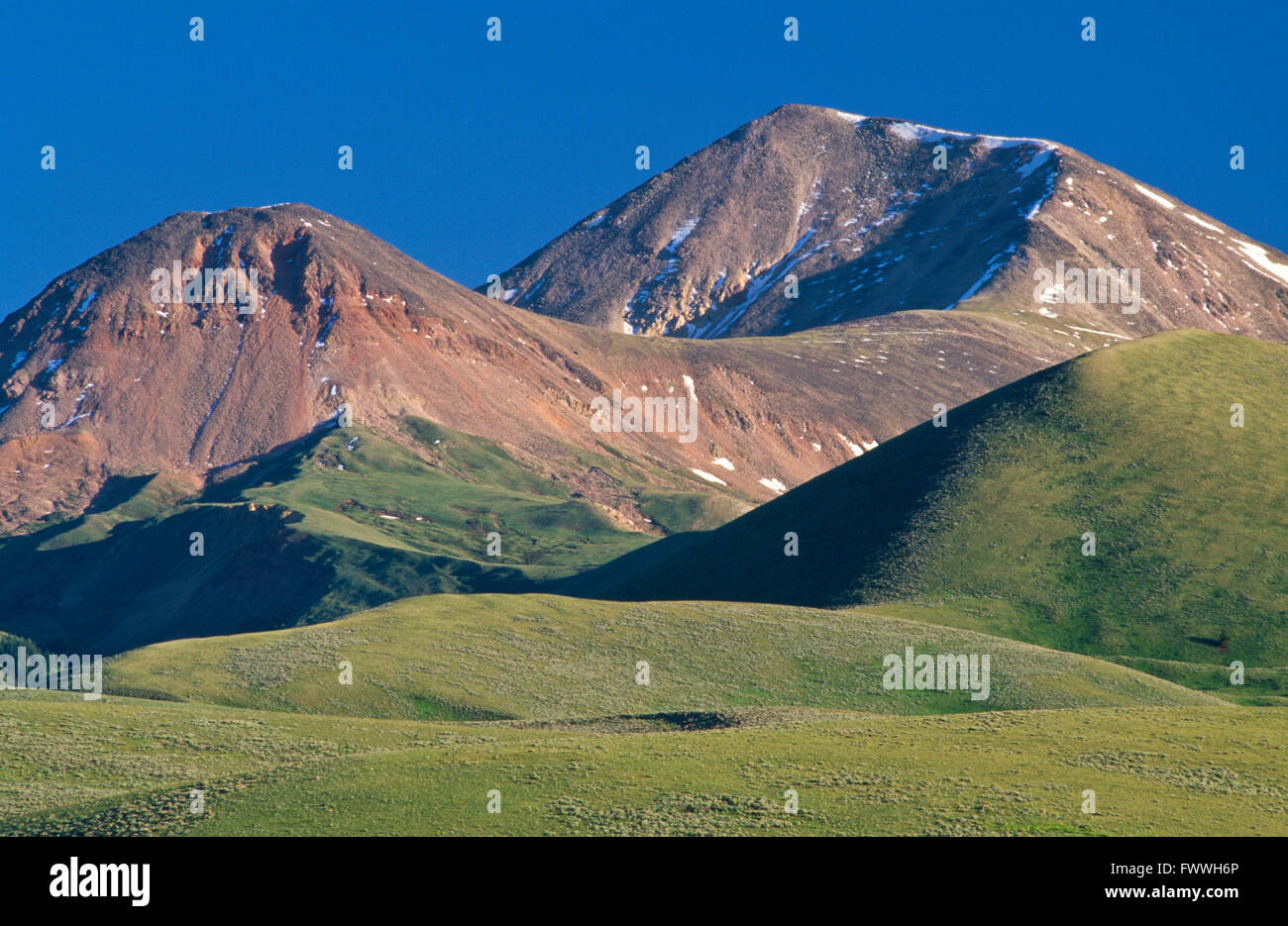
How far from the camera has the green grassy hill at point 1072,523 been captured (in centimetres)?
10088

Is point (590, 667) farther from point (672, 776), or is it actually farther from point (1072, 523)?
point (1072, 523)

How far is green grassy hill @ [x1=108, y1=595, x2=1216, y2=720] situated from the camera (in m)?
71.7

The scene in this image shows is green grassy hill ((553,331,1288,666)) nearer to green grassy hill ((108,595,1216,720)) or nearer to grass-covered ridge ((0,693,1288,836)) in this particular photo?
green grassy hill ((108,595,1216,720))

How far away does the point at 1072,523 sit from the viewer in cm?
11519

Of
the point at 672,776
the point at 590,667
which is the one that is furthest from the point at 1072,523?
the point at 672,776

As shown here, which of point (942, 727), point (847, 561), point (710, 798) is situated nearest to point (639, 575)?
point (847, 561)

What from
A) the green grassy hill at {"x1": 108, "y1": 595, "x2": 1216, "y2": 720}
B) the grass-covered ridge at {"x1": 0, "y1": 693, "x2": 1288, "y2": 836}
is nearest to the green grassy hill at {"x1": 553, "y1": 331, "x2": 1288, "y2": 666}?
the green grassy hill at {"x1": 108, "y1": 595, "x2": 1216, "y2": 720}


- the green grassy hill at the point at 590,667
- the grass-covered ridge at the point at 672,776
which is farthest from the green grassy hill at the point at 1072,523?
the grass-covered ridge at the point at 672,776

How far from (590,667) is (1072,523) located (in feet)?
176

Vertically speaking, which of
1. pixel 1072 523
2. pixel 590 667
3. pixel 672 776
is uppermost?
pixel 1072 523

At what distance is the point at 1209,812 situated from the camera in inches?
1545

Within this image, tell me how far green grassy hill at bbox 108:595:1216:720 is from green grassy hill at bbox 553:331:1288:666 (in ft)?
59.2
